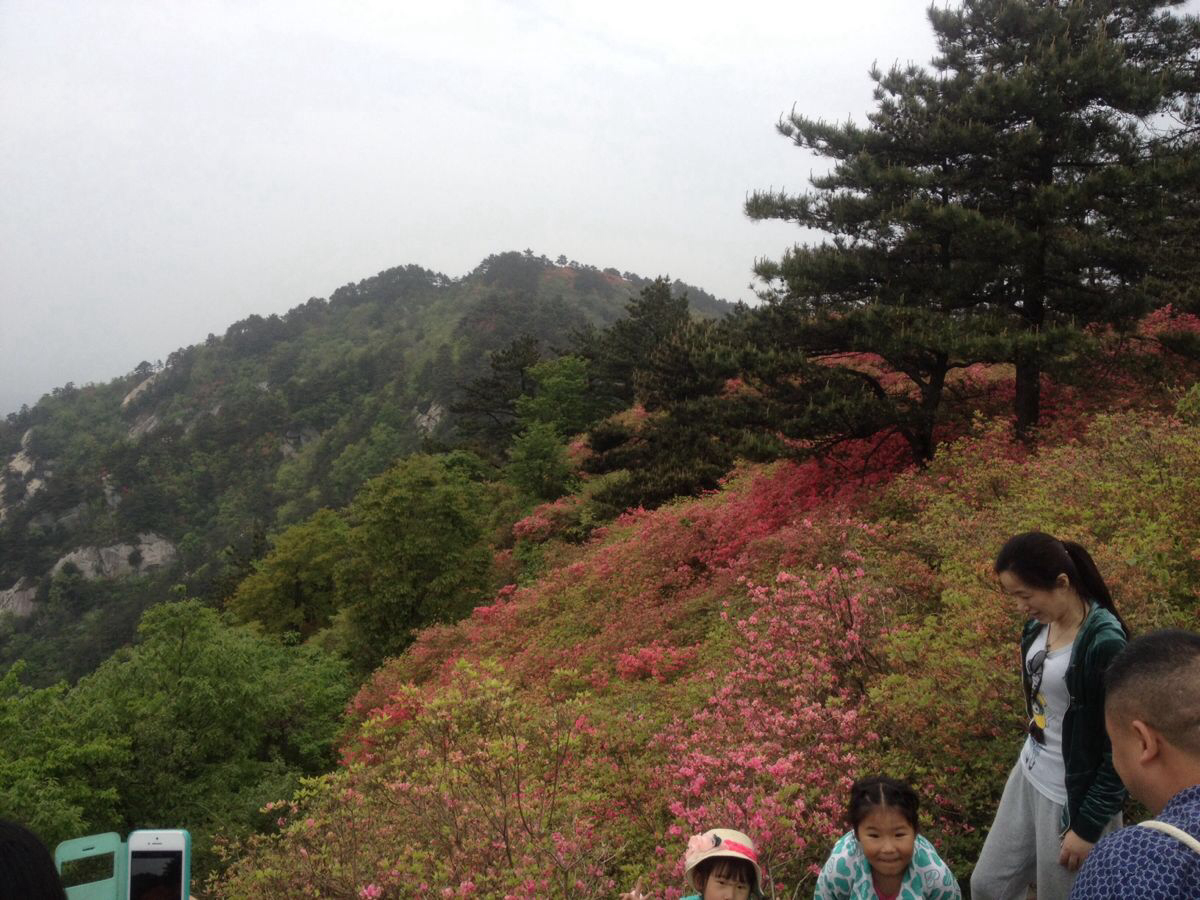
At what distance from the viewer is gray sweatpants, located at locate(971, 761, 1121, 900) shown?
2717 mm

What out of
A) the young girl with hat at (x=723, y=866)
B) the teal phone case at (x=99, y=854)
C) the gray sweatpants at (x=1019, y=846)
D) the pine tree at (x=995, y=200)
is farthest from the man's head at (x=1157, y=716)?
the pine tree at (x=995, y=200)

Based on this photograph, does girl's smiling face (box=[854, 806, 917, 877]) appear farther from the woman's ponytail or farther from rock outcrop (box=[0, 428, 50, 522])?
rock outcrop (box=[0, 428, 50, 522])

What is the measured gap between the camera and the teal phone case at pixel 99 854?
3.09m

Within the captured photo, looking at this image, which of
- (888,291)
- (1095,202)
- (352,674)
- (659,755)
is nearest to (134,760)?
(352,674)

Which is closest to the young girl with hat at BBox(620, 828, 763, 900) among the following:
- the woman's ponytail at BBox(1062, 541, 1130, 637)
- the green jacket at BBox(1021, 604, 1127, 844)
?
the green jacket at BBox(1021, 604, 1127, 844)

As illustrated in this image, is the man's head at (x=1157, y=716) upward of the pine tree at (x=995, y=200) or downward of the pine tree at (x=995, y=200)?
downward

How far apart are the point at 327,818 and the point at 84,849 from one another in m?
2.60

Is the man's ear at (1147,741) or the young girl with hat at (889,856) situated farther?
the young girl with hat at (889,856)

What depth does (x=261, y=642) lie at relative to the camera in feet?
71.9

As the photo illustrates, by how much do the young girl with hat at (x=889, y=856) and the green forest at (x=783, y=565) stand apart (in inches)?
47.8

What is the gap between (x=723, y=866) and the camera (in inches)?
110

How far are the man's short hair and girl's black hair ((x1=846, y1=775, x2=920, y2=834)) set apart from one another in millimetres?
1144

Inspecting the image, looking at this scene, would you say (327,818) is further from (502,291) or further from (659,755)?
(502,291)

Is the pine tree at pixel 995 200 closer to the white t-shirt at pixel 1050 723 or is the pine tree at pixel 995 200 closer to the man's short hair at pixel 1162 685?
the white t-shirt at pixel 1050 723
